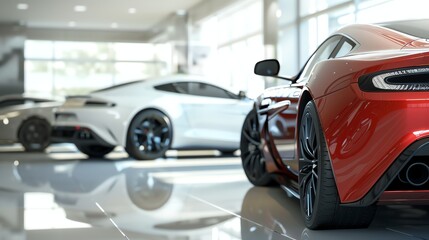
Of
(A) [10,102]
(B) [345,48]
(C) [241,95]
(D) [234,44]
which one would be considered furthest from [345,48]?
(D) [234,44]

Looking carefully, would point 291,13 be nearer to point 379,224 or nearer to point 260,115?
point 260,115

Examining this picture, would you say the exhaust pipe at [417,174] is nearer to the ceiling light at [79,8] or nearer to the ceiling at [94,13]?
the ceiling at [94,13]

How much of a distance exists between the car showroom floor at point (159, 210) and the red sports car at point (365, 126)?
0.86ft

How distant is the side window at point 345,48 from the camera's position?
11.5 feet

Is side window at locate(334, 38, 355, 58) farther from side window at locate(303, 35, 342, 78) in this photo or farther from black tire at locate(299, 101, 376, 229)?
black tire at locate(299, 101, 376, 229)

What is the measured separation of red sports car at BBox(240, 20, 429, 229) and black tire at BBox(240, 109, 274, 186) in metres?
1.49

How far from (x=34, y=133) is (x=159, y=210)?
772cm

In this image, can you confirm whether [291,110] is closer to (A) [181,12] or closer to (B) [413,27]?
(B) [413,27]

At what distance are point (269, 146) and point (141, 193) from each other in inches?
47.9

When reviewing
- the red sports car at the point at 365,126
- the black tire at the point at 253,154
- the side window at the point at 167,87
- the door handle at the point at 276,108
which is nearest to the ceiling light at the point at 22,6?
the side window at the point at 167,87

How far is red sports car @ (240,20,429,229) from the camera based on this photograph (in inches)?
106

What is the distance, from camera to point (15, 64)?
1920 centimetres

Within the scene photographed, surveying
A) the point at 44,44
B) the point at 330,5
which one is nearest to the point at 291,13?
the point at 330,5

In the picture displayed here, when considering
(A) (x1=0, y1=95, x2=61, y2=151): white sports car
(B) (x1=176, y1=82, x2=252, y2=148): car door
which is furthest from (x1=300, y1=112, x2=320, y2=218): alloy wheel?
(A) (x1=0, y1=95, x2=61, y2=151): white sports car
